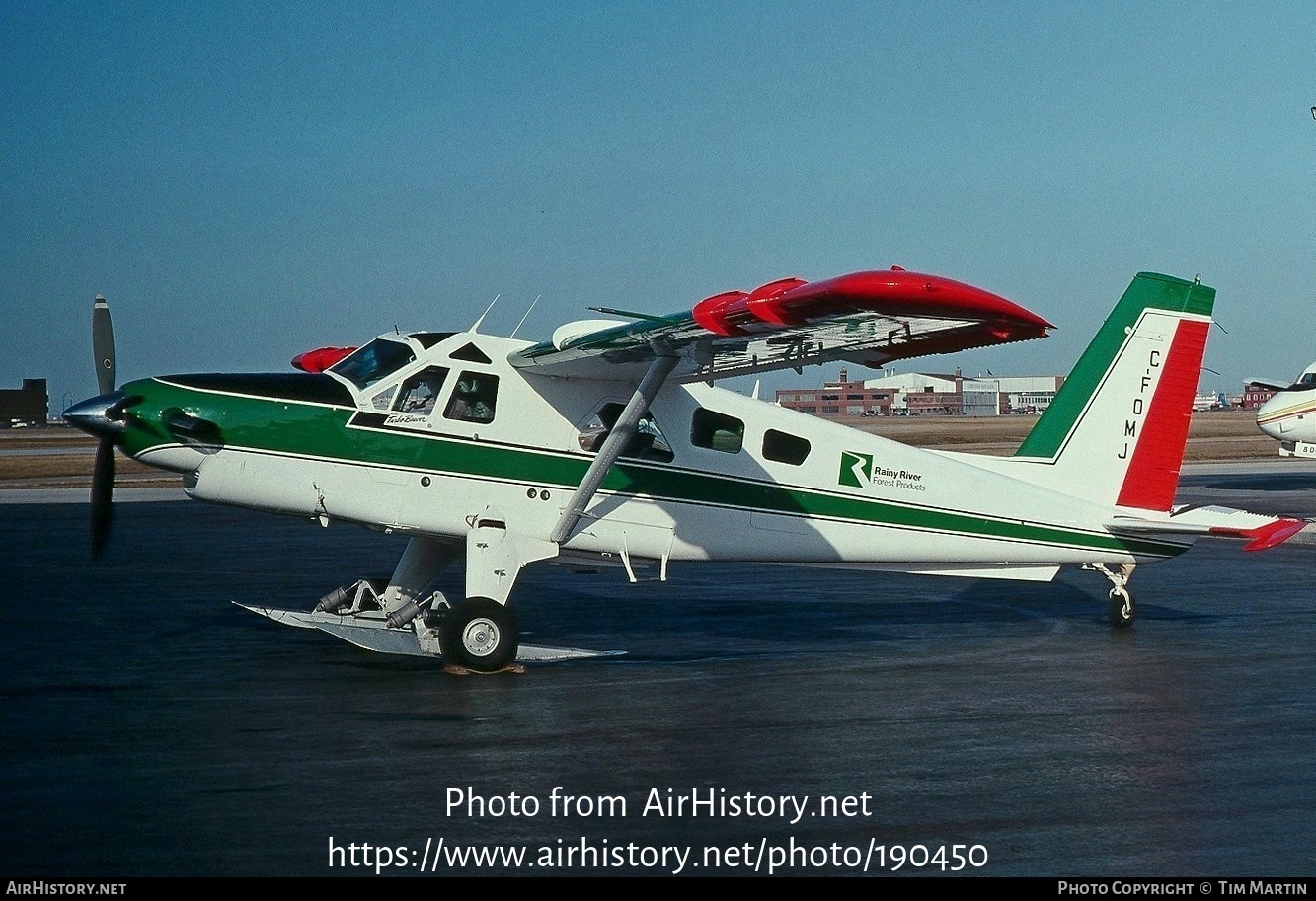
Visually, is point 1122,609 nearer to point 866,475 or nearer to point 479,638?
point 866,475

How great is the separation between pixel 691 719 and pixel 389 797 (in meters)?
2.75

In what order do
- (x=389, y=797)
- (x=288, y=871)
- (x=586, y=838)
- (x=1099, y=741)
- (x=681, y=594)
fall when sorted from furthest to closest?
1. (x=681, y=594)
2. (x=1099, y=741)
3. (x=389, y=797)
4. (x=586, y=838)
5. (x=288, y=871)

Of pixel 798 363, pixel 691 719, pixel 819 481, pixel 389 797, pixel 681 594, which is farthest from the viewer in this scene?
pixel 681 594

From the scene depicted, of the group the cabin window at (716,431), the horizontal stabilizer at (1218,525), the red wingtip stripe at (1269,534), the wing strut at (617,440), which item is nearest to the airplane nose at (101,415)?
the wing strut at (617,440)

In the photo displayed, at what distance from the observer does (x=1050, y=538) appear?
1337 cm

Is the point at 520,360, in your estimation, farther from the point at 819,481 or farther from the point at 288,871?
the point at 288,871

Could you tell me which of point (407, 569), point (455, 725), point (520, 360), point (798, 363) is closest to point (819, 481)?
point (798, 363)

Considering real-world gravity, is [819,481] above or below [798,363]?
below

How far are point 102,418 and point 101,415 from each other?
0.02m

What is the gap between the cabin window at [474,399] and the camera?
38.8 ft

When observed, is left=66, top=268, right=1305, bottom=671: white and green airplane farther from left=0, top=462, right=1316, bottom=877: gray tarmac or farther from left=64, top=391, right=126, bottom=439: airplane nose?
left=0, top=462, right=1316, bottom=877: gray tarmac

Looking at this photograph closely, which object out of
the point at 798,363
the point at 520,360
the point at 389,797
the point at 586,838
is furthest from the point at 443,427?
the point at 586,838

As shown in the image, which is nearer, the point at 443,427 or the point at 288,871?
the point at 288,871

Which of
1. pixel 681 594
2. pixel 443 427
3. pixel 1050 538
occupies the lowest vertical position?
pixel 681 594
